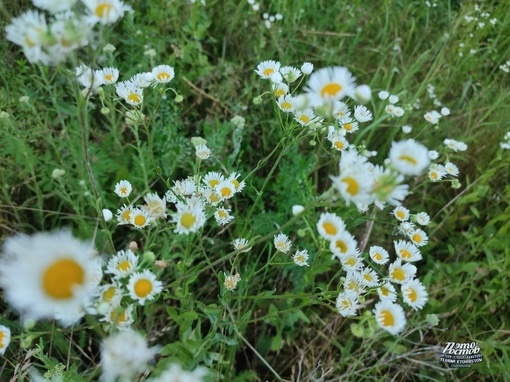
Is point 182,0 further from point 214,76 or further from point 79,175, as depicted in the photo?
point 79,175

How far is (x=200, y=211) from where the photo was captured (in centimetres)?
85

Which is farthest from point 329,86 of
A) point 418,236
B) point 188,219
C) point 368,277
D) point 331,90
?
point 418,236

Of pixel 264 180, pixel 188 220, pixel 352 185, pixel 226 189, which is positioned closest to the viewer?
pixel 352 185

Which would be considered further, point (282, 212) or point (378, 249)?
point (282, 212)

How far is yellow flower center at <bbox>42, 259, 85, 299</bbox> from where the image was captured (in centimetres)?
62

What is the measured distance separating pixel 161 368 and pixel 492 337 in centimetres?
109

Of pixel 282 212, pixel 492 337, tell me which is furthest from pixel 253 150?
pixel 492 337

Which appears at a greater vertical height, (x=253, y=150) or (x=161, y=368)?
(x=253, y=150)

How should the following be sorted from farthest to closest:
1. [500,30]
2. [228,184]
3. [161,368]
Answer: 1. [500,30]
2. [228,184]
3. [161,368]

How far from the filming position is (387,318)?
92 centimetres

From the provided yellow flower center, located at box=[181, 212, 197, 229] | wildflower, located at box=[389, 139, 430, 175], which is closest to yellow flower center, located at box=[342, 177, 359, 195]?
wildflower, located at box=[389, 139, 430, 175]

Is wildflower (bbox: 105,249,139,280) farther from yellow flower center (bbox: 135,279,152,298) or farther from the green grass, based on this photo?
the green grass

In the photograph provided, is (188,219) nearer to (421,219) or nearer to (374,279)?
(374,279)

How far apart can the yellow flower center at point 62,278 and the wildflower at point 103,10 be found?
392 mm
